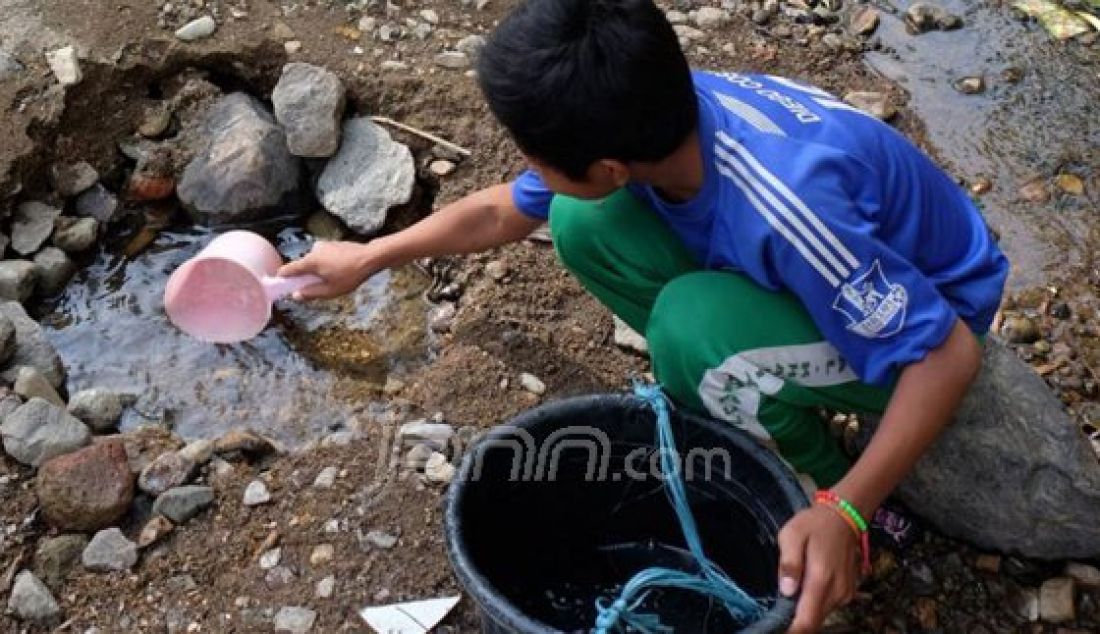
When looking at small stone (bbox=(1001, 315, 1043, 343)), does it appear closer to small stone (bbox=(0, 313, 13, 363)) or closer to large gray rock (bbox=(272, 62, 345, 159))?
large gray rock (bbox=(272, 62, 345, 159))

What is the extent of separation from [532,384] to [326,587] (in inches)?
22.3

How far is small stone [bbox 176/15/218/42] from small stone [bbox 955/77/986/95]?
6.20 ft

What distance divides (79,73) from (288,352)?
2.96ft

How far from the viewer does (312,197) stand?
119 inches

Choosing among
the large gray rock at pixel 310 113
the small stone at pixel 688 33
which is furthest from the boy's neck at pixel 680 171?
the small stone at pixel 688 33

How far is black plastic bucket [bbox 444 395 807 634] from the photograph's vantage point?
183 centimetres

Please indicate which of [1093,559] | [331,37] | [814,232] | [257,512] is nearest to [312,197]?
[331,37]

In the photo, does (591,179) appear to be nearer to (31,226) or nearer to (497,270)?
(497,270)

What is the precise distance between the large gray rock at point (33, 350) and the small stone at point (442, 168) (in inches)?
35.8

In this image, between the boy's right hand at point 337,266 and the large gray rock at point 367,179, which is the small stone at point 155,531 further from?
the large gray rock at point 367,179

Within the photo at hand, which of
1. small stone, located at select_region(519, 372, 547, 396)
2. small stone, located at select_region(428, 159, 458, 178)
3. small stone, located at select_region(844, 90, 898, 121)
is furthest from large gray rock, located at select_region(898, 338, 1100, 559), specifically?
small stone, located at select_region(428, 159, 458, 178)

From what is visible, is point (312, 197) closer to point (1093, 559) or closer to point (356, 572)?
point (356, 572)

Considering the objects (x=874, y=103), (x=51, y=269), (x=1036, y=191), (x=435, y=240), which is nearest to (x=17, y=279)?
(x=51, y=269)

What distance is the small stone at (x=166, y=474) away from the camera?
2236mm
